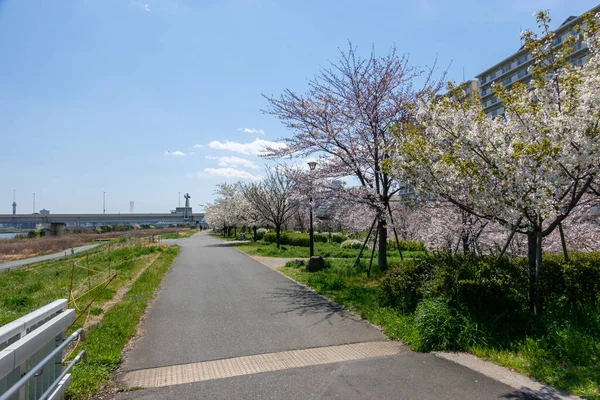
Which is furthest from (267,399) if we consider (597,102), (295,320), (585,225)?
(585,225)

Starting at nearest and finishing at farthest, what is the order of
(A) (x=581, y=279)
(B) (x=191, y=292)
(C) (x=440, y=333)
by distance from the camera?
(C) (x=440, y=333)
(A) (x=581, y=279)
(B) (x=191, y=292)

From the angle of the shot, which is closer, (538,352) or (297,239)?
(538,352)

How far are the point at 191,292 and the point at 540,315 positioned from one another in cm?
843

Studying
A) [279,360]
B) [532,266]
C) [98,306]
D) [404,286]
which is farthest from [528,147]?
[98,306]

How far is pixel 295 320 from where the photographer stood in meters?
7.64

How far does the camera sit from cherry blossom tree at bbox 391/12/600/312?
198 inches

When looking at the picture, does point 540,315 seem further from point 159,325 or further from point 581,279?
point 159,325

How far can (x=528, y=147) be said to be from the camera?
16.5 ft

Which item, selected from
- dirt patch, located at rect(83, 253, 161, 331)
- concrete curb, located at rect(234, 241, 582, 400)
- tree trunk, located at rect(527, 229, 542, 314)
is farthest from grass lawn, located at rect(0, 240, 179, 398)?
tree trunk, located at rect(527, 229, 542, 314)

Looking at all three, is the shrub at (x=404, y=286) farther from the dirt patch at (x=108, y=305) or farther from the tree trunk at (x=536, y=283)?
the dirt patch at (x=108, y=305)

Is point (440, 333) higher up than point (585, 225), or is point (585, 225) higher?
point (585, 225)

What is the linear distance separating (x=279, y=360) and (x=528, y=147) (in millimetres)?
4356

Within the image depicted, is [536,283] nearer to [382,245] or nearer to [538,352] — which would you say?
[538,352]

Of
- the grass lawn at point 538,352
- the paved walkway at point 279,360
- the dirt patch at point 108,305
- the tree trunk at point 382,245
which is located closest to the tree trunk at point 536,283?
the grass lawn at point 538,352
